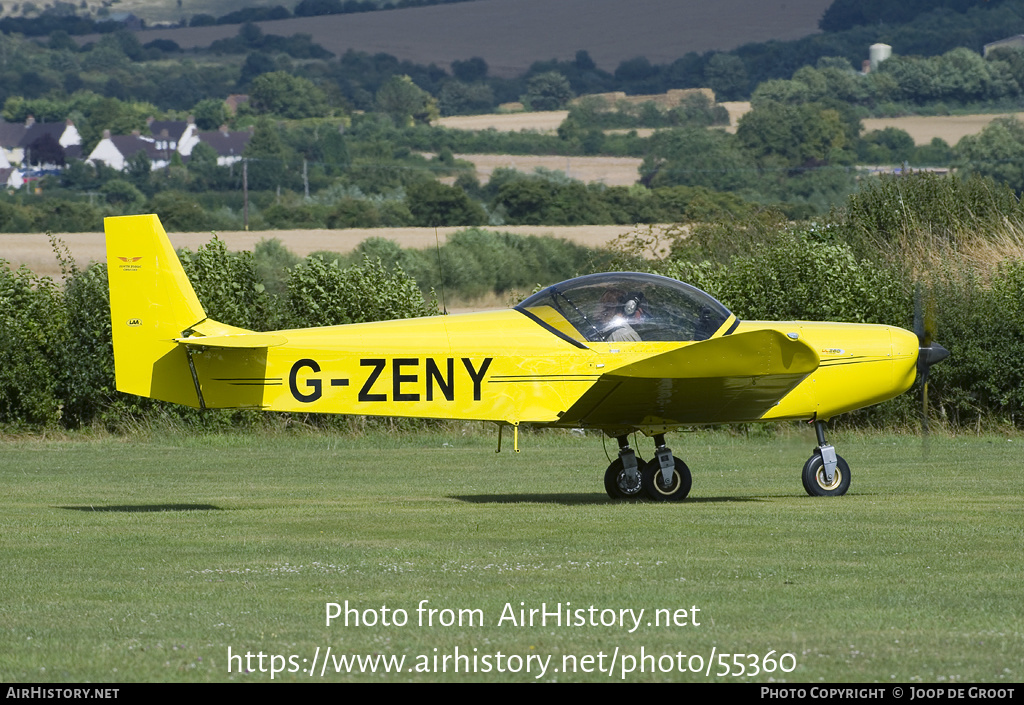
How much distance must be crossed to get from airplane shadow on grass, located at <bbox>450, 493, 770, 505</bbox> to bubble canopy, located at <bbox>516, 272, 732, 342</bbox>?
185 centimetres

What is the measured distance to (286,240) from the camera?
70688mm

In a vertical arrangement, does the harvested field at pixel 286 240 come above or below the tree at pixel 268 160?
below

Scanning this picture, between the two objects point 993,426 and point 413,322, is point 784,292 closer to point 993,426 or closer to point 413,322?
point 993,426

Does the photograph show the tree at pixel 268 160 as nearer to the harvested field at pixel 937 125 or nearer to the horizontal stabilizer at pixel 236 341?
the harvested field at pixel 937 125

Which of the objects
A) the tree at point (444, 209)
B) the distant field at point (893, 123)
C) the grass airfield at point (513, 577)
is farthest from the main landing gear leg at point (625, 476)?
the distant field at point (893, 123)

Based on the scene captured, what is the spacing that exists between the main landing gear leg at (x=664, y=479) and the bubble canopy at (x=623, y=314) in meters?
1.32

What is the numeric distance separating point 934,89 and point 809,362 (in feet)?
594

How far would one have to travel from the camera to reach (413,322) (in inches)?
516

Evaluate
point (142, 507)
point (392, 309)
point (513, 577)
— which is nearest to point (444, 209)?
point (392, 309)

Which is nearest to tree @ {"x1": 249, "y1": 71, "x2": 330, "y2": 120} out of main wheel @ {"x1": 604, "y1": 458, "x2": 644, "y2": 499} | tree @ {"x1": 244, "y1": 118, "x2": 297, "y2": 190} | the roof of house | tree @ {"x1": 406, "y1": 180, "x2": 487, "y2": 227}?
the roof of house

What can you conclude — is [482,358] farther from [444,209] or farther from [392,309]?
[444,209]

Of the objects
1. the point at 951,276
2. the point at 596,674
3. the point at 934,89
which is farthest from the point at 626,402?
the point at 934,89

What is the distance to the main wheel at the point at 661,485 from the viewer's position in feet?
45.7

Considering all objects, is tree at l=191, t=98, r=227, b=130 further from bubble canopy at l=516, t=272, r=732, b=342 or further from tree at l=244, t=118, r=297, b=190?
bubble canopy at l=516, t=272, r=732, b=342
